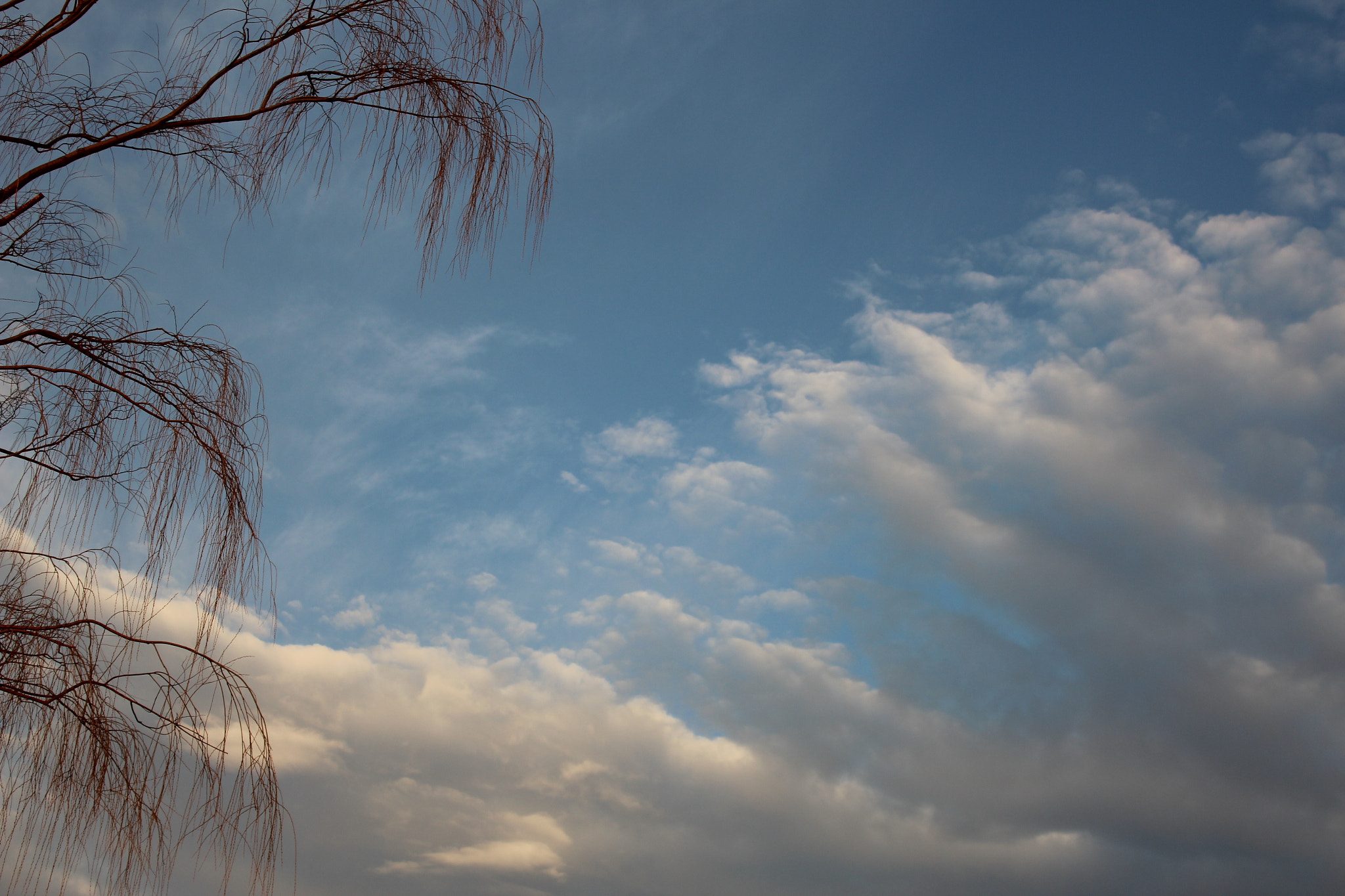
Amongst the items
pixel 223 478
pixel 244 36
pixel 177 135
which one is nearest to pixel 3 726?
pixel 223 478

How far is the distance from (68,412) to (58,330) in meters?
0.39

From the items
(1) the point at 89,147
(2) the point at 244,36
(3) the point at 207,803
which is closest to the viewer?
(3) the point at 207,803

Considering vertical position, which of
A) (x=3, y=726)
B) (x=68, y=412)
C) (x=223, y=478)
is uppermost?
(x=68, y=412)

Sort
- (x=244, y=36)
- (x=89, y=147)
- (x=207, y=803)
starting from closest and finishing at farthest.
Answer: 1. (x=207, y=803)
2. (x=89, y=147)
3. (x=244, y=36)

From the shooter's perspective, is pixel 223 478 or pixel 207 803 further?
pixel 223 478

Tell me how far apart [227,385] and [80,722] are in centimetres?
157

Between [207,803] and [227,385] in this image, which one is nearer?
[207,803]

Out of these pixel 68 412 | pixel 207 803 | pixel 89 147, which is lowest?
pixel 207 803

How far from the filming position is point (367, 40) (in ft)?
14.7

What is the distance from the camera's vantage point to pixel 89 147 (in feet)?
13.4

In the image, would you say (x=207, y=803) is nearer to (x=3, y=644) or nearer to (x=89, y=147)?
(x=3, y=644)

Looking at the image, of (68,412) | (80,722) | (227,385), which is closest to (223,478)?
(227,385)

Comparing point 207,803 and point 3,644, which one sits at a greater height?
point 3,644

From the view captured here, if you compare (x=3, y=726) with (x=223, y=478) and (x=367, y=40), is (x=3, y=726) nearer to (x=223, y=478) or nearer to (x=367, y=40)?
(x=223, y=478)
